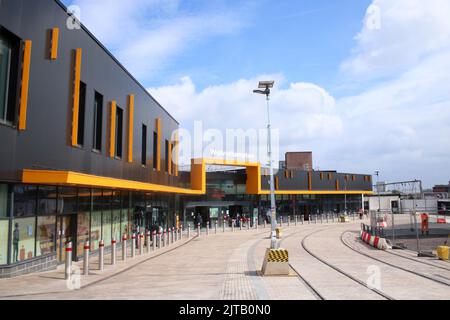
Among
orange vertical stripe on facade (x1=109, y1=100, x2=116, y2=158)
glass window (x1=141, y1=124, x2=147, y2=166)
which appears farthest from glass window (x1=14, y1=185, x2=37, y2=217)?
glass window (x1=141, y1=124, x2=147, y2=166)

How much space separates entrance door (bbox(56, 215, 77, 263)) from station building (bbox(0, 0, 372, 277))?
4 centimetres

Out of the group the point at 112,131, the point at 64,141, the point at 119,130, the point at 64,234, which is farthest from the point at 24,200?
the point at 119,130

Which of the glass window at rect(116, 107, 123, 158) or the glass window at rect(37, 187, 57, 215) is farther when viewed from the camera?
the glass window at rect(116, 107, 123, 158)

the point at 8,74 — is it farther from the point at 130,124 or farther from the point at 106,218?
the point at 130,124

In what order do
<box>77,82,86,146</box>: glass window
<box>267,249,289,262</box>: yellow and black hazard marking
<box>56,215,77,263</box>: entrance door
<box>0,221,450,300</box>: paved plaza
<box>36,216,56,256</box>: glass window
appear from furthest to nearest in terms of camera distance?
<box>77,82,86,146</box>: glass window → <box>56,215,77,263</box>: entrance door → <box>36,216,56,256</box>: glass window → <box>267,249,289,262</box>: yellow and black hazard marking → <box>0,221,450,300</box>: paved plaza

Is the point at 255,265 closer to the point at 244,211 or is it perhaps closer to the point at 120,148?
the point at 120,148

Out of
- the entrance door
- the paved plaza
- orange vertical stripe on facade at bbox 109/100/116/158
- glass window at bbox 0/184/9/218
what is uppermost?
orange vertical stripe on facade at bbox 109/100/116/158

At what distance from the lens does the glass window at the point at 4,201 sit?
12.9 metres

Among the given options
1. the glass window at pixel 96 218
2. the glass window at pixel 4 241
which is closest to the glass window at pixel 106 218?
the glass window at pixel 96 218

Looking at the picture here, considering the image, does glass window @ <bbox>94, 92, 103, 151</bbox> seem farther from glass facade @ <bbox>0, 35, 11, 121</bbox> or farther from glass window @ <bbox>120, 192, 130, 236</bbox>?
glass facade @ <bbox>0, 35, 11, 121</bbox>

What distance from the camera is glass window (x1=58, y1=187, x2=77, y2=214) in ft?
54.4

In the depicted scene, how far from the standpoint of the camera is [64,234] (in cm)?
1705

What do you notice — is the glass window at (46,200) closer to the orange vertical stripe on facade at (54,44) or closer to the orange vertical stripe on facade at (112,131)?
the orange vertical stripe on facade at (54,44)
